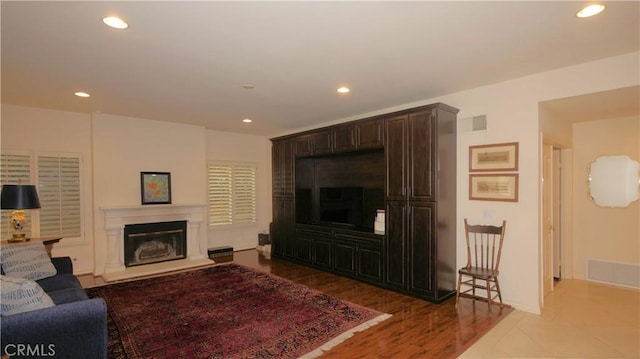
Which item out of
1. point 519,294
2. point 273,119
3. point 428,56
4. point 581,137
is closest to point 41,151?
point 273,119

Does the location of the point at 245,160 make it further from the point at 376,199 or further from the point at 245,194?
the point at 376,199

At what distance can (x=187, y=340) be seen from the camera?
303 centimetres

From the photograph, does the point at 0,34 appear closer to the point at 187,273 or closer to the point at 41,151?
the point at 41,151

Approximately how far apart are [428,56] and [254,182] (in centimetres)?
554

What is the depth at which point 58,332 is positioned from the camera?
1.99 m

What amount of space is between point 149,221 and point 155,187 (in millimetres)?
646

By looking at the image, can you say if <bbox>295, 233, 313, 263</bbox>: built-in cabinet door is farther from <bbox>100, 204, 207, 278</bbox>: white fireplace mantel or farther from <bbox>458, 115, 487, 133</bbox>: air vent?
<bbox>458, 115, 487, 133</bbox>: air vent

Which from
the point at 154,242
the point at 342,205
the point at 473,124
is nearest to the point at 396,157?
the point at 473,124

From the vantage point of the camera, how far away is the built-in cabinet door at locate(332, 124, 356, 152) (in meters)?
5.11

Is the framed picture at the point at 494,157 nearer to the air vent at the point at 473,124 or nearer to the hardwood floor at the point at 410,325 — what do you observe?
the air vent at the point at 473,124

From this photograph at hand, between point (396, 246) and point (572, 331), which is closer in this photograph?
point (572, 331)

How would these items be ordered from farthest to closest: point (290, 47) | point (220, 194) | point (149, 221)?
point (220, 194) < point (149, 221) < point (290, 47)

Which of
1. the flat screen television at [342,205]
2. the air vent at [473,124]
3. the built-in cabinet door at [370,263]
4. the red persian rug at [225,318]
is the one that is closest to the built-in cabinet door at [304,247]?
the flat screen television at [342,205]

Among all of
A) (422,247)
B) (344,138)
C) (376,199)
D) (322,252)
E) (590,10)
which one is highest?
(590,10)
